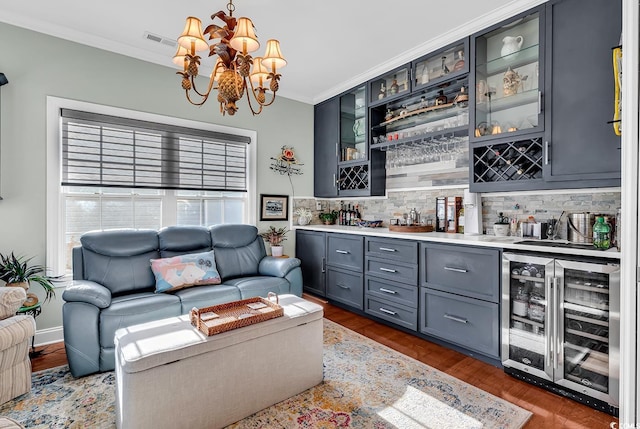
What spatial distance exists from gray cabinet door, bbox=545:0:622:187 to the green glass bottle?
10.9 inches

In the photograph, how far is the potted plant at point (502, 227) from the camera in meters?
2.92

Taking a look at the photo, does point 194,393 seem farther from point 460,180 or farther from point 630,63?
point 460,180

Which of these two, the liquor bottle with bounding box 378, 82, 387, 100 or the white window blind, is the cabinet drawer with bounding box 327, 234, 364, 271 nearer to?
the white window blind

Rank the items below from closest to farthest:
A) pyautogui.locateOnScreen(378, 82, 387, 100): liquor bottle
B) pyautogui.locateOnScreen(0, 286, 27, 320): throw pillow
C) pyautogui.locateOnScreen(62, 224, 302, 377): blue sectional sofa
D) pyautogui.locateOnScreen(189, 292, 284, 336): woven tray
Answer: pyautogui.locateOnScreen(189, 292, 284, 336): woven tray, pyautogui.locateOnScreen(0, 286, 27, 320): throw pillow, pyautogui.locateOnScreen(62, 224, 302, 377): blue sectional sofa, pyautogui.locateOnScreen(378, 82, 387, 100): liquor bottle

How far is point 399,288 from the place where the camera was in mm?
3223

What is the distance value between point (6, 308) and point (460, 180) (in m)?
3.90

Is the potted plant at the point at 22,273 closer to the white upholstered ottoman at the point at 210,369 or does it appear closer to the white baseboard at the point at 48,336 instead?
the white baseboard at the point at 48,336

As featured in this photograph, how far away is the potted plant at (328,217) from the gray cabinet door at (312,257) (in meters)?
0.46

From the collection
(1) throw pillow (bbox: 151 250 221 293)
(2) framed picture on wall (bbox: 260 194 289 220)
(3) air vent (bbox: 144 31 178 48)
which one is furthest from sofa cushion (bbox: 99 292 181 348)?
(3) air vent (bbox: 144 31 178 48)

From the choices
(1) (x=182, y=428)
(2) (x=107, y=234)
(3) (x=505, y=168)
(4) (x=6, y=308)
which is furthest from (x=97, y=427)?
(3) (x=505, y=168)

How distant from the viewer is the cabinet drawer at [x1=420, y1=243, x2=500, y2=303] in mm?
2520

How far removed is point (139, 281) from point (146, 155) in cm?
141

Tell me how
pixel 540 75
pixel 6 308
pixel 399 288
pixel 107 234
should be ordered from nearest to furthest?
pixel 6 308, pixel 540 75, pixel 107 234, pixel 399 288

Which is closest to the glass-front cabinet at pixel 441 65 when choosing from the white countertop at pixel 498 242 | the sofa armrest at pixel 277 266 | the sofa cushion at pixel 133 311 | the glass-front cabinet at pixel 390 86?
the glass-front cabinet at pixel 390 86
